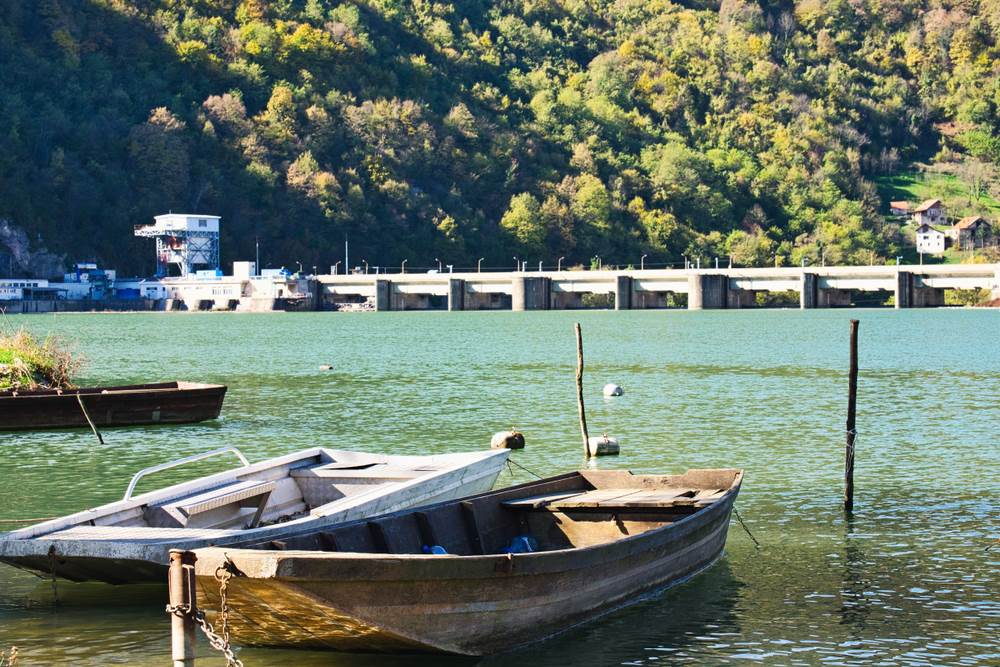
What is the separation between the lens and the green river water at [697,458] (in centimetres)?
1509

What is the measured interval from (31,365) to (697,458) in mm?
17089

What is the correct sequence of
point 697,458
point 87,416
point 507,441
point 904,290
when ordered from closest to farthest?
point 697,458 < point 507,441 < point 87,416 < point 904,290

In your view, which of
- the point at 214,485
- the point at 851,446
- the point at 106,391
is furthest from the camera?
the point at 106,391

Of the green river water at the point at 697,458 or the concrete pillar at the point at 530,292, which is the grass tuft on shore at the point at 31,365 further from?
the concrete pillar at the point at 530,292

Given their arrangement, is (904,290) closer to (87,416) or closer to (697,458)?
(697,458)

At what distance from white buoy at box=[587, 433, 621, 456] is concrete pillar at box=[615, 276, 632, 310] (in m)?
127

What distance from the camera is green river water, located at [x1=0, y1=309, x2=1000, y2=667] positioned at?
49.5ft

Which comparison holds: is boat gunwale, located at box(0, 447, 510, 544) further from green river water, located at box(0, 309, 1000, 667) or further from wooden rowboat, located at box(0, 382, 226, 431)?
wooden rowboat, located at box(0, 382, 226, 431)

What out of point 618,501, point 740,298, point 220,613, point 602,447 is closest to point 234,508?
point 618,501

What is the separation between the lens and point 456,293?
161 meters

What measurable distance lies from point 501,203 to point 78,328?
96.7 meters

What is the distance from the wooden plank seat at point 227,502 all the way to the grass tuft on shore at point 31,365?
56.7 feet

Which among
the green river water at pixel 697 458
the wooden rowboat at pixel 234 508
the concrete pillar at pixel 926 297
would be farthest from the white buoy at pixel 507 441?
the concrete pillar at pixel 926 297

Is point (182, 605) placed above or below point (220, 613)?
above
